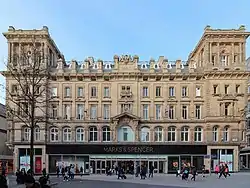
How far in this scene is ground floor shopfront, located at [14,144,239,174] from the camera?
2753 inches

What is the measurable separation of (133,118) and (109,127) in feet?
14.0

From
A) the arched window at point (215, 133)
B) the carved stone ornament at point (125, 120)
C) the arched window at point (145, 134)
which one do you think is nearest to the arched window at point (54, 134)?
the carved stone ornament at point (125, 120)

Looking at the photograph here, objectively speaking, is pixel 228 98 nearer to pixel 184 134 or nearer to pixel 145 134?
pixel 184 134

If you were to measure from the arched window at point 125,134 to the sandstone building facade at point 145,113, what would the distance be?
0.38ft

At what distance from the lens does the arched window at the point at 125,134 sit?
71125 millimetres

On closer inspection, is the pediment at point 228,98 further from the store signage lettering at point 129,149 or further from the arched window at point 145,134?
the store signage lettering at point 129,149

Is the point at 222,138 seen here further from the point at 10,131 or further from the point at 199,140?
the point at 10,131

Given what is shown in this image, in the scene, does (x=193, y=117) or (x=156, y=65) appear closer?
(x=193, y=117)

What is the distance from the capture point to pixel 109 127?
71.2 metres

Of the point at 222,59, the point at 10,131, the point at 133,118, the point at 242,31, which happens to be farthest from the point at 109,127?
the point at 242,31

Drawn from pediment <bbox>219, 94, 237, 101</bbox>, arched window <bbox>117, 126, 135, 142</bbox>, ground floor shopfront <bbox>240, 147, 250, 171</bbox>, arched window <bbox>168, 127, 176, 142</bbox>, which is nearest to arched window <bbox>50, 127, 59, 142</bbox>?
arched window <bbox>117, 126, 135, 142</bbox>

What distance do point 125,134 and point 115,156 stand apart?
3953 mm

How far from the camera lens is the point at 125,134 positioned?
7131 cm

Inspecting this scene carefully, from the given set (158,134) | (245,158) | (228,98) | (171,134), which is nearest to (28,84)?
(158,134)
